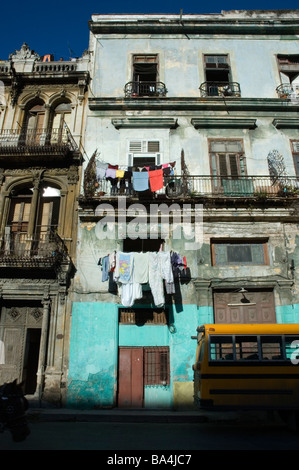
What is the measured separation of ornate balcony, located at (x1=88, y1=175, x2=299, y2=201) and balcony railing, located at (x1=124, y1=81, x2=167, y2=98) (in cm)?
462

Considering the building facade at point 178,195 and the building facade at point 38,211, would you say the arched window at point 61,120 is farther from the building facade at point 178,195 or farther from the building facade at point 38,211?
the building facade at point 178,195

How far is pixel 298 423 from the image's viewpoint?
807 centimetres

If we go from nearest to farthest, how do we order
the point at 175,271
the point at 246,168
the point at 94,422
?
the point at 94,422 → the point at 175,271 → the point at 246,168

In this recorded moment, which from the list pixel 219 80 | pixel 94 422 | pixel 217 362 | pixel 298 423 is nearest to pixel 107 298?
pixel 94 422

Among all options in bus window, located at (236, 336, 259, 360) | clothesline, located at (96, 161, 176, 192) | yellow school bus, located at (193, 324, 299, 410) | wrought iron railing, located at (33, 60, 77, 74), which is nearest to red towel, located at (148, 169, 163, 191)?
clothesline, located at (96, 161, 176, 192)

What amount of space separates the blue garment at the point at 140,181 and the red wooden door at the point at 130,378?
5.99 meters

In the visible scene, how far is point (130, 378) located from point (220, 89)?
13167mm

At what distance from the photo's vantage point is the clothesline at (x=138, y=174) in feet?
43.1

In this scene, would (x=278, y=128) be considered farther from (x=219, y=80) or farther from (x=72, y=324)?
(x=72, y=324)

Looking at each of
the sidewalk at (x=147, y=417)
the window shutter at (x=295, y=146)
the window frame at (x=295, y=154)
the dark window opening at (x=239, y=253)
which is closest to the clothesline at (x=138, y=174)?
the dark window opening at (x=239, y=253)

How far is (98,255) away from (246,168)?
7184 mm

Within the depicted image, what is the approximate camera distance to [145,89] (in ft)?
52.9

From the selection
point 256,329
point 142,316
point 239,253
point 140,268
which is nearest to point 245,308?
point 239,253

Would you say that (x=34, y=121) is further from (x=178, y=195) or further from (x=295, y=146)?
(x=295, y=146)
